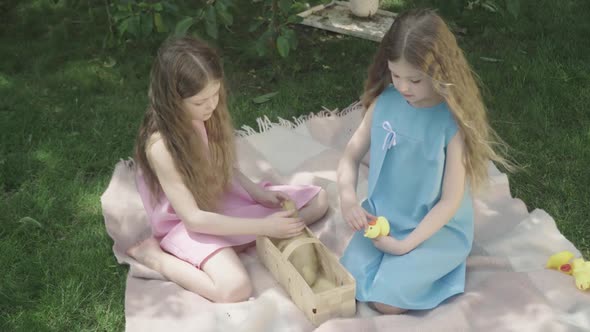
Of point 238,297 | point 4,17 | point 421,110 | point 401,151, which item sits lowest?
point 4,17

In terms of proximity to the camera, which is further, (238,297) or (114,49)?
(114,49)

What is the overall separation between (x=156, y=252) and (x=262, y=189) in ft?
1.70

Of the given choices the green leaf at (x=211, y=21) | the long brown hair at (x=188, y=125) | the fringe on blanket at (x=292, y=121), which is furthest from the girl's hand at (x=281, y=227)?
the green leaf at (x=211, y=21)

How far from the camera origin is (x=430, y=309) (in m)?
2.47

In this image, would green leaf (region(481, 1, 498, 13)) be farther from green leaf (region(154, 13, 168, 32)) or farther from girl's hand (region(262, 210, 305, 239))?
girl's hand (region(262, 210, 305, 239))

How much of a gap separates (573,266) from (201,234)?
4.71ft

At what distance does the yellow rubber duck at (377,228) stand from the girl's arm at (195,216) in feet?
0.92

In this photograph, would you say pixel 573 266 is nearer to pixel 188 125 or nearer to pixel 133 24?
pixel 188 125

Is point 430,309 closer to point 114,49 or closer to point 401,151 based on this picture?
point 401,151

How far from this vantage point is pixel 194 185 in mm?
2639

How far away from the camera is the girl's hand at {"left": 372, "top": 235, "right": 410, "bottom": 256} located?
2498mm

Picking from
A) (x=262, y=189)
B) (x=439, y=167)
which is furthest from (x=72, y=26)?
(x=439, y=167)

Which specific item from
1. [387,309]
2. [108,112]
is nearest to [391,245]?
[387,309]

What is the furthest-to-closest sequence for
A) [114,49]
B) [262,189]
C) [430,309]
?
[114,49], [262,189], [430,309]
